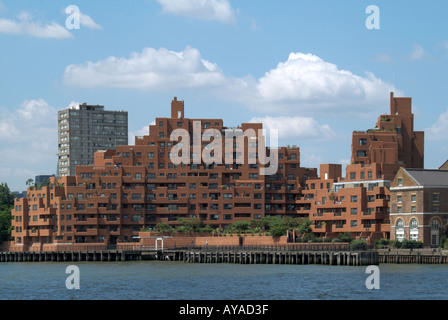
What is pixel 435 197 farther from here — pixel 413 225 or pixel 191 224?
pixel 191 224

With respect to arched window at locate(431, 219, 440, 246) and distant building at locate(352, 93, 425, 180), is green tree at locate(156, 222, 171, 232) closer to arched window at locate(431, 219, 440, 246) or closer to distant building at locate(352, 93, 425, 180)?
distant building at locate(352, 93, 425, 180)

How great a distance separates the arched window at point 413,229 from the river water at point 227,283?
17742mm

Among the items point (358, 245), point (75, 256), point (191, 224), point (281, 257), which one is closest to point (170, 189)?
point (191, 224)

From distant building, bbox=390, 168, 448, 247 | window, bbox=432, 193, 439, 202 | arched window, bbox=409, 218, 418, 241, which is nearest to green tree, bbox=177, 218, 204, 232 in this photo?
distant building, bbox=390, 168, 448, 247

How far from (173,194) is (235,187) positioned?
12.6 metres

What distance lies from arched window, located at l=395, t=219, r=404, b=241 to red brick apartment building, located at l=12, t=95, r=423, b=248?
2190cm

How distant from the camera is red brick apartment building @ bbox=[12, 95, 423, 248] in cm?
18750

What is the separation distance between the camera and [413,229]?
156500 millimetres

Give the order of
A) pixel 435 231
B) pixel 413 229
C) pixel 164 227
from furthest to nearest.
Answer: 1. pixel 164 227
2. pixel 413 229
3. pixel 435 231

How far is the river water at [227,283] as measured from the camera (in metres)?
96.9

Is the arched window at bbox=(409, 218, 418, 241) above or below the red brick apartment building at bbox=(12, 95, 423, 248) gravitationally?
below

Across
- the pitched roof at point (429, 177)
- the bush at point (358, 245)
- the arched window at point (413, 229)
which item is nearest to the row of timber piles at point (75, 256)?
the bush at point (358, 245)

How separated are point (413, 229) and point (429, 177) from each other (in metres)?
9.03

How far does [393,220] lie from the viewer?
161 m
